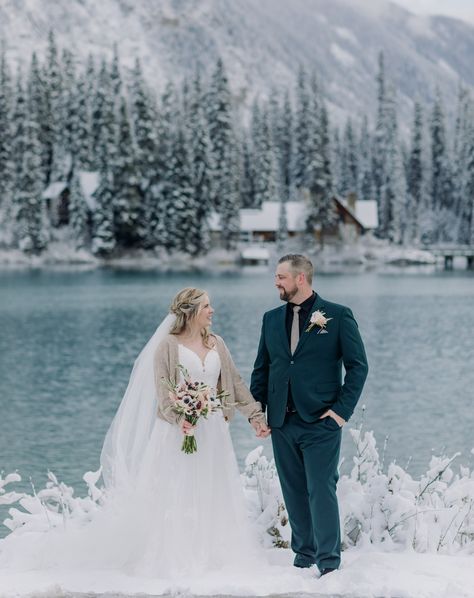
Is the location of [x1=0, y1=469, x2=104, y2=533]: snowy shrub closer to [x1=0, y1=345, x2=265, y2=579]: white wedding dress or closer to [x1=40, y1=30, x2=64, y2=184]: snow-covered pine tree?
[x1=0, y1=345, x2=265, y2=579]: white wedding dress

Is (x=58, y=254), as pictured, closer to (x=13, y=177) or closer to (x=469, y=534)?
(x=13, y=177)

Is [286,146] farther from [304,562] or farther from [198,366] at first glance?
[304,562]

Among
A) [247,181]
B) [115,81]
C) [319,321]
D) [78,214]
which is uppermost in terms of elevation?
[115,81]

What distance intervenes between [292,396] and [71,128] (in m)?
80.2

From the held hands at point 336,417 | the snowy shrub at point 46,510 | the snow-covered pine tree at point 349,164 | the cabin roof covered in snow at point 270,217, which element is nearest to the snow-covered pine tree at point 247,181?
the cabin roof covered in snow at point 270,217

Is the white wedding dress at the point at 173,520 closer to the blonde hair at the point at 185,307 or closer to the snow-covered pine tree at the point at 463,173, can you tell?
the blonde hair at the point at 185,307

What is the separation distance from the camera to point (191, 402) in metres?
6.73

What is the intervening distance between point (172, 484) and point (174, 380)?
2.40 feet

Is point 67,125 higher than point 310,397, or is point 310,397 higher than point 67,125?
point 67,125

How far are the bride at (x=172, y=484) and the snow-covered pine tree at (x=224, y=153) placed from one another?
233ft

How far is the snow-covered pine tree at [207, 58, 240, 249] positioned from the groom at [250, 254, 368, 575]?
71489 mm

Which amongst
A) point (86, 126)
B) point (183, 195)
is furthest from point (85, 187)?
point (183, 195)

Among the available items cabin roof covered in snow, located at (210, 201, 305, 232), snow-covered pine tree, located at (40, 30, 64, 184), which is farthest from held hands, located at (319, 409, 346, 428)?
snow-covered pine tree, located at (40, 30, 64, 184)

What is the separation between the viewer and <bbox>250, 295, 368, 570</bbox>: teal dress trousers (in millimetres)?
6504
